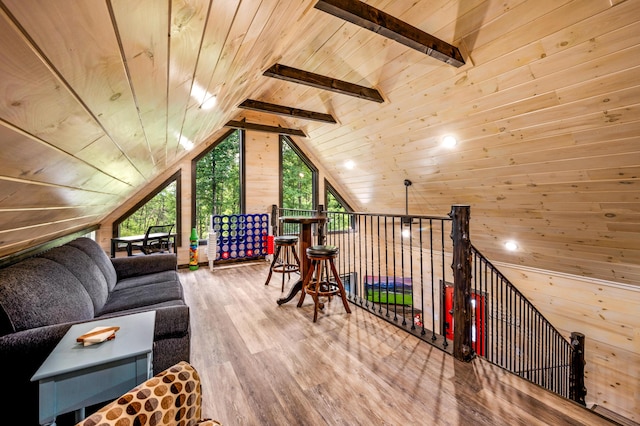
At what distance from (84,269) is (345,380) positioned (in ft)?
7.10

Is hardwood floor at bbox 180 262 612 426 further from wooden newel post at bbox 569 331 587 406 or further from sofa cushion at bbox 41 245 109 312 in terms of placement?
wooden newel post at bbox 569 331 587 406

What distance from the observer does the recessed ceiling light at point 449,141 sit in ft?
11.3

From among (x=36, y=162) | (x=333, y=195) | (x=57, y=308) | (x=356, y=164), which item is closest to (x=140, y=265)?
(x=57, y=308)

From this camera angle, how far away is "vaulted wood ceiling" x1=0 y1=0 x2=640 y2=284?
1.78 ft

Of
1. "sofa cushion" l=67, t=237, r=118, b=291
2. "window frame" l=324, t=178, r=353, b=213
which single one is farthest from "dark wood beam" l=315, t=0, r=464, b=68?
"window frame" l=324, t=178, r=353, b=213

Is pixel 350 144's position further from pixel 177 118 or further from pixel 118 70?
pixel 118 70

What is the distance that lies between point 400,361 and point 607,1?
275 centimetres

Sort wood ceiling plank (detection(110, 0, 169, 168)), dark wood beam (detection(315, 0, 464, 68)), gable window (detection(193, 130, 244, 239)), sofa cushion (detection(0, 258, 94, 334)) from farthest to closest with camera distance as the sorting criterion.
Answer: gable window (detection(193, 130, 244, 239)) < dark wood beam (detection(315, 0, 464, 68)) < sofa cushion (detection(0, 258, 94, 334)) < wood ceiling plank (detection(110, 0, 169, 168))

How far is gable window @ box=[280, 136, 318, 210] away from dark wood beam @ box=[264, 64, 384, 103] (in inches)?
111

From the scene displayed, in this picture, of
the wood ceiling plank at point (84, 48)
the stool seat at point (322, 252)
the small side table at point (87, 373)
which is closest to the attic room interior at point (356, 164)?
the wood ceiling plank at point (84, 48)

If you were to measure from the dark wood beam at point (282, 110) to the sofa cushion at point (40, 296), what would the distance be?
2794mm

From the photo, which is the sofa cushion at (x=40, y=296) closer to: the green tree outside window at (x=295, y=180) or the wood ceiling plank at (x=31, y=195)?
the wood ceiling plank at (x=31, y=195)

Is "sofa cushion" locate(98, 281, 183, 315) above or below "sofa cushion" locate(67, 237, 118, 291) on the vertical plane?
below

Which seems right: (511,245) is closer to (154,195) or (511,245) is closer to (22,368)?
(22,368)
